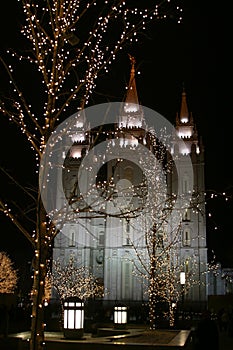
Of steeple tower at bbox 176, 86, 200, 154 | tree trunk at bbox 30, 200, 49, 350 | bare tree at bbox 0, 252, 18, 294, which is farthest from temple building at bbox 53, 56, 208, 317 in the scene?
tree trunk at bbox 30, 200, 49, 350

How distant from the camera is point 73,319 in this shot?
18.4m

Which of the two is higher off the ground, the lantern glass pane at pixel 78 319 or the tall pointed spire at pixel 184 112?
the tall pointed spire at pixel 184 112

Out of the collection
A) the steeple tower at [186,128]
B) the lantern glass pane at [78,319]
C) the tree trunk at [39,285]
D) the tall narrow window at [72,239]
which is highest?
the steeple tower at [186,128]

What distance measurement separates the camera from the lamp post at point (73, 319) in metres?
18.2

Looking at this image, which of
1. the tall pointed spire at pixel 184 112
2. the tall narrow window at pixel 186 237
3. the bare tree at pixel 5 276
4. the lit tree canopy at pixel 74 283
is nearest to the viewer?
the lit tree canopy at pixel 74 283

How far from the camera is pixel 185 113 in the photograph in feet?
232

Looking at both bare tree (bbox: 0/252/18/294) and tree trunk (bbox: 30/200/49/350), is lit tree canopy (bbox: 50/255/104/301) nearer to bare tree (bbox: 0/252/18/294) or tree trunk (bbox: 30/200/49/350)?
bare tree (bbox: 0/252/18/294)

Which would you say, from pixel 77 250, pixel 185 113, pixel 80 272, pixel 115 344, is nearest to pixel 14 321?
pixel 115 344

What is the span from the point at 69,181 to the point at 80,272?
44.7 ft

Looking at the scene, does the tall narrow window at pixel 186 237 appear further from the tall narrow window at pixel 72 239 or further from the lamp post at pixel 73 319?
the lamp post at pixel 73 319

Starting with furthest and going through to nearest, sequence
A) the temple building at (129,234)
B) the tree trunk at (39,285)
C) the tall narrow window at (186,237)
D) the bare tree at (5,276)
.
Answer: the tall narrow window at (186,237)
the temple building at (129,234)
the bare tree at (5,276)
the tree trunk at (39,285)

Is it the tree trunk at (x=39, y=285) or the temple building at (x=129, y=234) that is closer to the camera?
the tree trunk at (x=39, y=285)

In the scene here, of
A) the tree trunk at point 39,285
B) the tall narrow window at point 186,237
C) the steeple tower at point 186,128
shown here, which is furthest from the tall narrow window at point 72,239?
the tree trunk at point 39,285

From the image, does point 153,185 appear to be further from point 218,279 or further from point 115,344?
point 218,279
